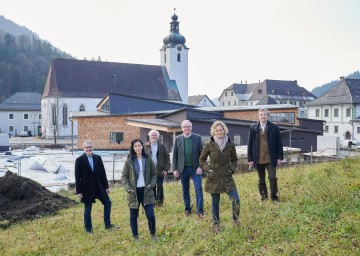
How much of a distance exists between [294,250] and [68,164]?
21789 mm

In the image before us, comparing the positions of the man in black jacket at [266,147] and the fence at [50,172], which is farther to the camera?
the fence at [50,172]

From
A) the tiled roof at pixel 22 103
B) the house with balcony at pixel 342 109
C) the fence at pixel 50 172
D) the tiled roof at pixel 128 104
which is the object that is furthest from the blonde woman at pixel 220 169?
the tiled roof at pixel 22 103

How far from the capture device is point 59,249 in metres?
6.55

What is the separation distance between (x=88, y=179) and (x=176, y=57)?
187 feet

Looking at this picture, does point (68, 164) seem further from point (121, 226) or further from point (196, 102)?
point (196, 102)

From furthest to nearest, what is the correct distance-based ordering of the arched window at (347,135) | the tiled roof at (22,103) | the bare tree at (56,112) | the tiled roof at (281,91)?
1. the tiled roof at (281,91)
2. the tiled roof at (22,103)
3. the bare tree at (56,112)
4. the arched window at (347,135)

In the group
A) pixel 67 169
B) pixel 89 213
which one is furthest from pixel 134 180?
pixel 67 169

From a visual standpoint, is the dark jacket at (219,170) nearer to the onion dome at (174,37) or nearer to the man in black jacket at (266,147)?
the man in black jacket at (266,147)

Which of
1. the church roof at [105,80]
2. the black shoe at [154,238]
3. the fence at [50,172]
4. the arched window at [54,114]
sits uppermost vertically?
the church roof at [105,80]

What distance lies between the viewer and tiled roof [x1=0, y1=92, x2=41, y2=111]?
238 feet

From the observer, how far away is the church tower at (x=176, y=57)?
205 ft

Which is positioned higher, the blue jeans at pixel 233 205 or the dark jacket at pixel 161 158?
the dark jacket at pixel 161 158

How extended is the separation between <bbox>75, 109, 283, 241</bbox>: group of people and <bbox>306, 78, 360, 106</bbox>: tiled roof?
1719 inches

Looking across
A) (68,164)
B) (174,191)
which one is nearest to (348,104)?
(68,164)
